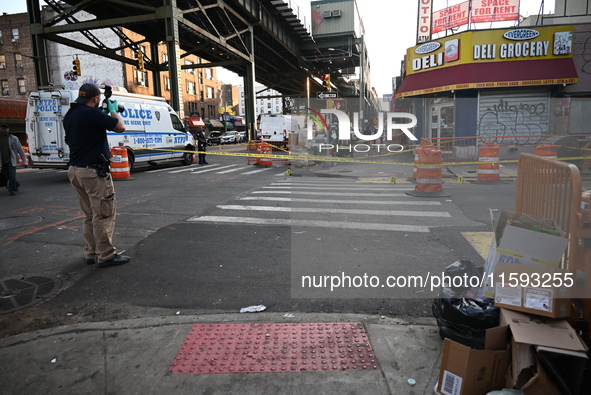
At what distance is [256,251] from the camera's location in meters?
5.63

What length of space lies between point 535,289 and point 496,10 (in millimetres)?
23364

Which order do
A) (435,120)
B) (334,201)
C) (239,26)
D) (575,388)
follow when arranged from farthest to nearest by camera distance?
(239,26)
(435,120)
(334,201)
(575,388)

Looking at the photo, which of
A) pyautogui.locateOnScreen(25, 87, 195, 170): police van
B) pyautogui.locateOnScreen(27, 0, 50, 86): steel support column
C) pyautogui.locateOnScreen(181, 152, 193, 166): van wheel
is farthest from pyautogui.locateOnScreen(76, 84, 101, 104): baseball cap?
pyautogui.locateOnScreen(27, 0, 50, 86): steel support column

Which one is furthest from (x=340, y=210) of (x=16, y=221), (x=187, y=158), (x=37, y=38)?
(x=37, y=38)

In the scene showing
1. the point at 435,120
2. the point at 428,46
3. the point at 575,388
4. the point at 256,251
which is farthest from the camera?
the point at 435,120

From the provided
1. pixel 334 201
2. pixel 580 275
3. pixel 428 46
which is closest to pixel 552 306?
pixel 580 275

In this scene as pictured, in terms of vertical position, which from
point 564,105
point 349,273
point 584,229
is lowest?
point 349,273

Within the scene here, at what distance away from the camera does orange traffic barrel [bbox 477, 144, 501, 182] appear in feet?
39.8

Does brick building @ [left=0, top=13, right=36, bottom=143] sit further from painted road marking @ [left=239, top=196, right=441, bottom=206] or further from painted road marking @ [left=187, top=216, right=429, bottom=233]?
painted road marking @ [left=187, top=216, right=429, bottom=233]

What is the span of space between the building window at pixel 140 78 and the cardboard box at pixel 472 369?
51.9m

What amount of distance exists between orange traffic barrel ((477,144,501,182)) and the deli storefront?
7373 mm

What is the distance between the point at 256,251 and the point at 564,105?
20670 millimetres

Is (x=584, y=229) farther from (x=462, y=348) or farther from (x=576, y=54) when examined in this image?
(x=576, y=54)

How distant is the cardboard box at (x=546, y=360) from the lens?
84.0 inches
